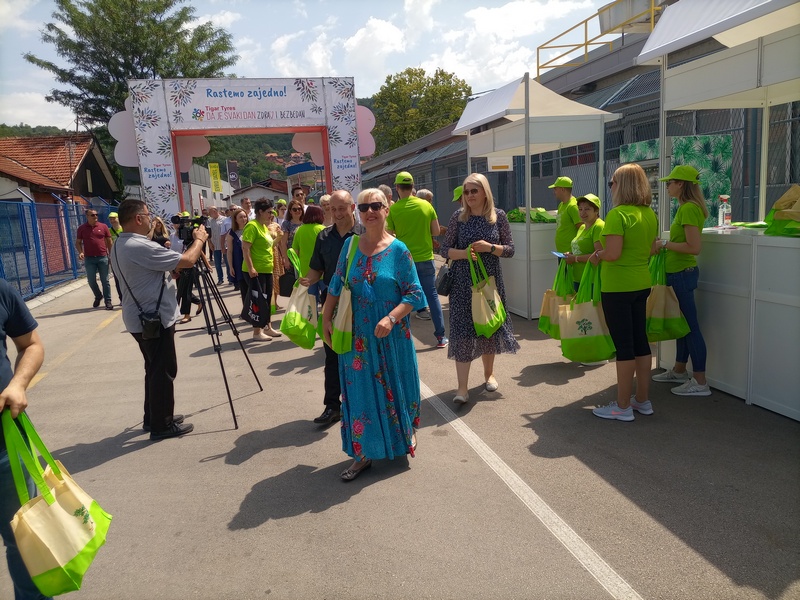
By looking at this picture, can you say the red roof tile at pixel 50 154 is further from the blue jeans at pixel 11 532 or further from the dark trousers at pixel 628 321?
the blue jeans at pixel 11 532

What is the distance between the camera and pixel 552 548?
2926mm

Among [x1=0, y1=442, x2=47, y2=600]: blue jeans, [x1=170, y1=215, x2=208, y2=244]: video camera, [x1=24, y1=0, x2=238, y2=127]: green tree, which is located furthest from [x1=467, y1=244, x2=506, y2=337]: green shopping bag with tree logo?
[x1=24, y1=0, x2=238, y2=127]: green tree

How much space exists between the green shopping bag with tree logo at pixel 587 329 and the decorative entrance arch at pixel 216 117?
8.90m

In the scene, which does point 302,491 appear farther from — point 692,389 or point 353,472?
point 692,389

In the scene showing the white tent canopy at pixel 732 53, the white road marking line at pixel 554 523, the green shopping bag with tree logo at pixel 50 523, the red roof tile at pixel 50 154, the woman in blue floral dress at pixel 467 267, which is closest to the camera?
the green shopping bag with tree logo at pixel 50 523

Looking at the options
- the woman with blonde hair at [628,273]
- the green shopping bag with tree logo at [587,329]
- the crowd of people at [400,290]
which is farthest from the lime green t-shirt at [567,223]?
the woman with blonde hair at [628,273]

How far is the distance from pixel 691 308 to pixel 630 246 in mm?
1051

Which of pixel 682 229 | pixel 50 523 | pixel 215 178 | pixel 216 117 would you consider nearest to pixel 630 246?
→ pixel 682 229

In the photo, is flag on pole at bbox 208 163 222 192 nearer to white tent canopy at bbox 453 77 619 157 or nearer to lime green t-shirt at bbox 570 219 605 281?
white tent canopy at bbox 453 77 619 157

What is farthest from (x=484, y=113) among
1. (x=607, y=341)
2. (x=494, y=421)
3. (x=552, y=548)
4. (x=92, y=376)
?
(x=552, y=548)

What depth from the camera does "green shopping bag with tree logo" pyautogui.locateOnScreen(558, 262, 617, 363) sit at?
4.80 m

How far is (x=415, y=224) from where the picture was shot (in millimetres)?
6879

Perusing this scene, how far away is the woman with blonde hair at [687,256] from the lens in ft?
15.2

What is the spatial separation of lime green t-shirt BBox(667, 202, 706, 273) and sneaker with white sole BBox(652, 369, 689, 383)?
38.3 inches
